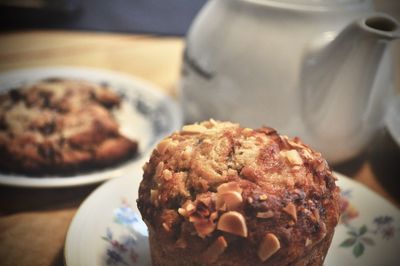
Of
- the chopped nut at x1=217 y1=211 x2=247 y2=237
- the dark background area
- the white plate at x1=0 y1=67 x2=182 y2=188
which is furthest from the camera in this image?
the dark background area

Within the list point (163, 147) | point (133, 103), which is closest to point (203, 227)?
point (163, 147)

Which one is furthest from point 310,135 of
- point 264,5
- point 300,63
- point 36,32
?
point 36,32

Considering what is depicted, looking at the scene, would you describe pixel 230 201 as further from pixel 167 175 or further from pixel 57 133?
pixel 57 133

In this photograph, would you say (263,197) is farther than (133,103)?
No

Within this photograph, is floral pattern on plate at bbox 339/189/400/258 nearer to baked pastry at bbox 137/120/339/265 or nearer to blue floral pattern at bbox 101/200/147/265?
baked pastry at bbox 137/120/339/265

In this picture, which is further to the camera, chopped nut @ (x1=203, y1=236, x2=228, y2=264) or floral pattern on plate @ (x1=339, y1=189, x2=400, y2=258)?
floral pattern on plate @ (x1=339, y1=189, x2=400, y2=258)

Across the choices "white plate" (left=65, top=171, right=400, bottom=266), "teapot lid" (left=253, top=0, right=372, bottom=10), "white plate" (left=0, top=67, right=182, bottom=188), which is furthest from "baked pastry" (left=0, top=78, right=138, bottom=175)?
"teapot lid" (left=253, top=0, right=372, bottom=10)
